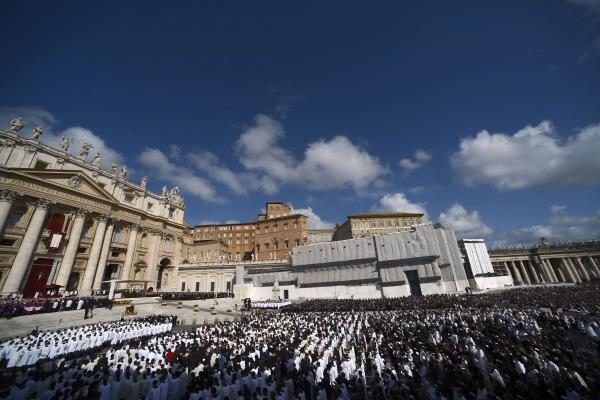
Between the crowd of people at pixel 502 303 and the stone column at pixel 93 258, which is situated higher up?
the stone column at pixel 93 258

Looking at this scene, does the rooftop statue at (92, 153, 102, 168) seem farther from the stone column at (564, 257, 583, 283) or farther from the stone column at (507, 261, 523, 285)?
the stone column at (564, 257, 583, 283)

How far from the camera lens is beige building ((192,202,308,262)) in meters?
63.9

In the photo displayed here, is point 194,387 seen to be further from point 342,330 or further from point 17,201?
point 17,201

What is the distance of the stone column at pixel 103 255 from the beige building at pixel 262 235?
23.1 m

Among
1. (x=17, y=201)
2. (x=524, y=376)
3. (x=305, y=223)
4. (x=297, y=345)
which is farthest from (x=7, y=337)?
(x=305, y=223)

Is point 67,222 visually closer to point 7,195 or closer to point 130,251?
point 7,195

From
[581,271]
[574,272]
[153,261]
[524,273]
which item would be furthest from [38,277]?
[581,271]

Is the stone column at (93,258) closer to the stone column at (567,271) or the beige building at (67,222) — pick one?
the beige building at (67,222)

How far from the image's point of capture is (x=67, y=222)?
116 feet

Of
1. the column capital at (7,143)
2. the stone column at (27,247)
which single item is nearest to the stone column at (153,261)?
the stone column at (27,247)

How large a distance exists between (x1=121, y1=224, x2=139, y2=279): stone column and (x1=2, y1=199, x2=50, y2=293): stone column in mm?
12981

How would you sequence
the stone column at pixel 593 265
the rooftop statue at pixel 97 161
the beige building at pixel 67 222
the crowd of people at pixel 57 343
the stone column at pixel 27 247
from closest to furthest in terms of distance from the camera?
the crowd of people at pixel 57 343 < the stone column at pixel 27 247 < the beige building at pixel 67 222 < the rooftop statue at pixel 97 161 < the stone column at pixel 593 265

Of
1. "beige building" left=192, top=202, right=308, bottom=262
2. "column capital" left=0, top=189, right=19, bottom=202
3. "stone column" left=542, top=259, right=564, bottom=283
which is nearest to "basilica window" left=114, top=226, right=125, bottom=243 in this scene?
"column capital" left=0, top=189, right=19, bottom=202

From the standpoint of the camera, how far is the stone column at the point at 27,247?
1117 inches
